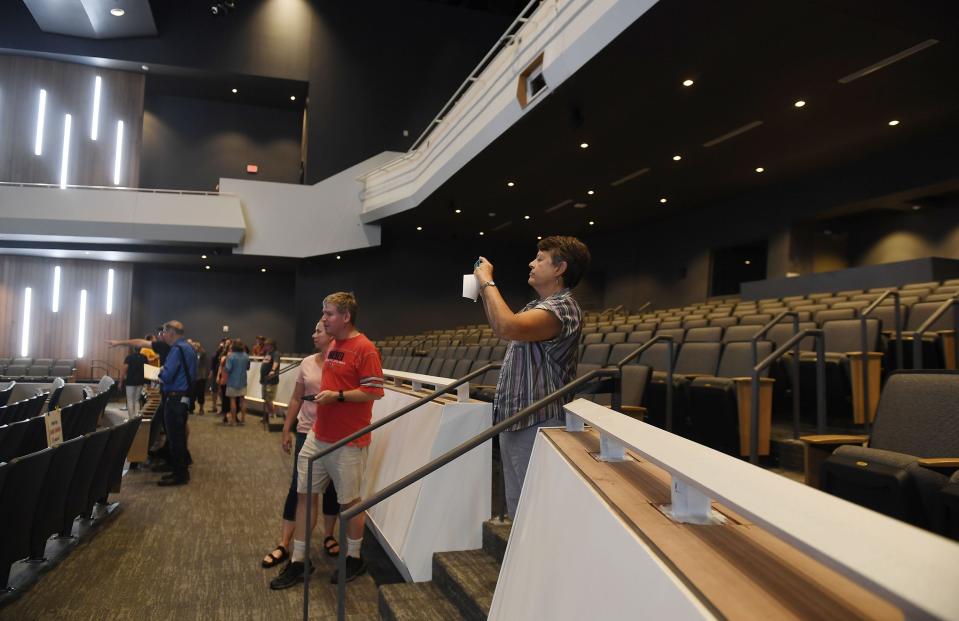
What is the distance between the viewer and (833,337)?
192 inches

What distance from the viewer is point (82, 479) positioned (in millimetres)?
3695

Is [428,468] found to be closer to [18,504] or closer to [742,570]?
[742,570]

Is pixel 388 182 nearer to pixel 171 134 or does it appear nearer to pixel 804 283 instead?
pixel 171 134

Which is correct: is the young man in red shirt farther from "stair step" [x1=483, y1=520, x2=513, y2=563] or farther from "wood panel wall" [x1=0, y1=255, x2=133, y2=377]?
"wood panel wall" [x1=0, y1=255, x2=133, y2=377]

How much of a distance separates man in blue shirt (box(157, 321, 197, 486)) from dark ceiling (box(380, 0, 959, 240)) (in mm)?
4815

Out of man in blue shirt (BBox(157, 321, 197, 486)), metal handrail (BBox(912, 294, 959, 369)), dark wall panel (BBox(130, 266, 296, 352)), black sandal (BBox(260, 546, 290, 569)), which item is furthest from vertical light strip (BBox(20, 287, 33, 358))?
metal handrail (BBox(912, 294, 959, 369))

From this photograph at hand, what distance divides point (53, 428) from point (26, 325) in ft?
41.8

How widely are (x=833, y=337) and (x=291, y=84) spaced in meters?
13.8

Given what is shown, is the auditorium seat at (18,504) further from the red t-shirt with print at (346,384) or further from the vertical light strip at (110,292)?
the vertical light strip at (110,292)

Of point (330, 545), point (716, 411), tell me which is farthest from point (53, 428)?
point (716, 411)

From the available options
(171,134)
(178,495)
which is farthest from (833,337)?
(171,134)

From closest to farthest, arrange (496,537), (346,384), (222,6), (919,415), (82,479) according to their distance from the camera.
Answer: (919,415) → (496,537) → (346,384) → (82,479) → (222,6)

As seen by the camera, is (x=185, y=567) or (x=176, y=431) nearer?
(x=185, y=567)

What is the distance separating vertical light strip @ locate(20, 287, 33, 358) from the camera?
14.0 metres
